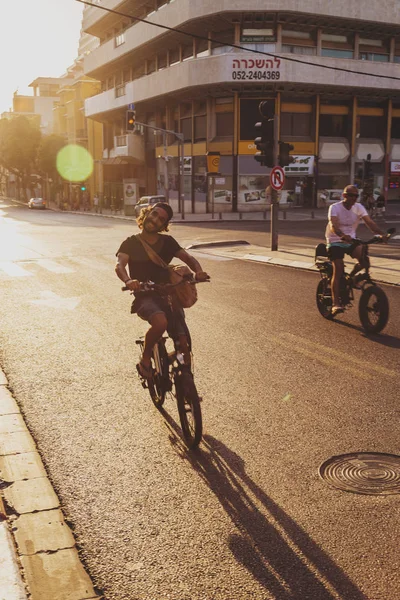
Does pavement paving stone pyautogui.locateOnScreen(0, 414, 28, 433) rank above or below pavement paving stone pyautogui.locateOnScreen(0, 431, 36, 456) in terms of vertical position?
below

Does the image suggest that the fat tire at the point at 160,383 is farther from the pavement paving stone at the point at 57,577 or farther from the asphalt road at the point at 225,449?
the pavement paving stone at the point at 57,577

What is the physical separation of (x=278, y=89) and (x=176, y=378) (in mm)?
42715

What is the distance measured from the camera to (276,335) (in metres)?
8.52

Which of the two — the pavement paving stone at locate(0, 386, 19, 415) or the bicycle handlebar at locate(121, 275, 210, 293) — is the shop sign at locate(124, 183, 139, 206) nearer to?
the pavement paving stone at locate(0, 386, 19, 415)

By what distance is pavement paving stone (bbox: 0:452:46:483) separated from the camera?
14.3 ft

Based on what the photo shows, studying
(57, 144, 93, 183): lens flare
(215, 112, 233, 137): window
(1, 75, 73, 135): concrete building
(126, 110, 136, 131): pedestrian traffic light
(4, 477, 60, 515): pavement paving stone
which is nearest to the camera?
(4, 477, 60, 515): pavement paving stone

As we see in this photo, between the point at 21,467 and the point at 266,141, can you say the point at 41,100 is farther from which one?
the point at 21,467

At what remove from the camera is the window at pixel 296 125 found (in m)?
45.9

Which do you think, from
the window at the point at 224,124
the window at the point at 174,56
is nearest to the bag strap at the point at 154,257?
the window at the point at 224,124

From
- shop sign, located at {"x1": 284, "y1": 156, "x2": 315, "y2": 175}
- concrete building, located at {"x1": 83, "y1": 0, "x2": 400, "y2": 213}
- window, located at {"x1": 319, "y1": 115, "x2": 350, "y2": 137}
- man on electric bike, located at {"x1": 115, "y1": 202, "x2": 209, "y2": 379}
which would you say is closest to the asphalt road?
man on electric bike, located at {"x1": 115, "y1": 202, "x2": 209, "y2": 379}

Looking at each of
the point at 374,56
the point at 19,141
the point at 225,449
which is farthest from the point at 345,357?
the point at 19,141

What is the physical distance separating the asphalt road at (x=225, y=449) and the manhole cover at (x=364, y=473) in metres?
0.09

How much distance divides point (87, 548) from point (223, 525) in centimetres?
78

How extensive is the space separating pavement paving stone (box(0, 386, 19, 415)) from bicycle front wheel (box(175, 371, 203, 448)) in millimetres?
1619
